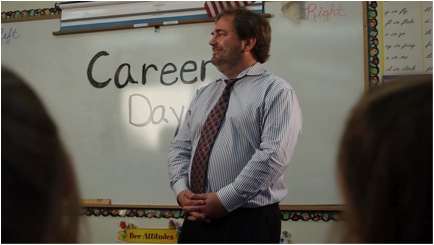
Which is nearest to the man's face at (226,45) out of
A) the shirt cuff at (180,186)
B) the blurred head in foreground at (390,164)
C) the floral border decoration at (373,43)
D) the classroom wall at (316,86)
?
the shirt cuff at (180,186)

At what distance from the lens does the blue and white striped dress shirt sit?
1.32 meters

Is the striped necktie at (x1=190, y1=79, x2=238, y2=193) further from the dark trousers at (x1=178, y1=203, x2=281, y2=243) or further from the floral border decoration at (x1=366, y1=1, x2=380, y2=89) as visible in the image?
the floral border decoration at (x1=366, y1=1, x2=380, y2=89)

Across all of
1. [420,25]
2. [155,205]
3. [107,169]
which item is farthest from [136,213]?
[420,25]

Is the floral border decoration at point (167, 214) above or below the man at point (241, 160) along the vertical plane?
below

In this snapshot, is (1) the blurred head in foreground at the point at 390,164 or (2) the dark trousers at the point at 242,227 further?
(2) the dark trousers at the point at 242,227

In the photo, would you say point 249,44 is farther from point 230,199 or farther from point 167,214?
point 167,214

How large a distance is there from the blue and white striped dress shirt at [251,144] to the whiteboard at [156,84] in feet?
2.76

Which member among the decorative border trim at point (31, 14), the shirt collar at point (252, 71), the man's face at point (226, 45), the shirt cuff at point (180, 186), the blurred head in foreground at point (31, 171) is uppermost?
the decorative border trim at point (31, 14)

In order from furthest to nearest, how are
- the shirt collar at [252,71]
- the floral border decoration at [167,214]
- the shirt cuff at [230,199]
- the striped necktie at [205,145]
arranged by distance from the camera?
the floral border decoration at [167,214], the shirt collar at [252,71], the striped necktie at [205,145], the shirt cuff at [230,199]

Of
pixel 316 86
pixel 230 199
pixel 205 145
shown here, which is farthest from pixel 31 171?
pixel 316 86

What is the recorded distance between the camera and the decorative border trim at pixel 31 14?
106 inches

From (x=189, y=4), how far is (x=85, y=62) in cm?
67

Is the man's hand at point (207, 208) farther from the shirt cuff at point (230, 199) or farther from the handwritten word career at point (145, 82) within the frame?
the handwritten word career at point (145, 82)

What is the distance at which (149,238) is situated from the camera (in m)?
2.42
